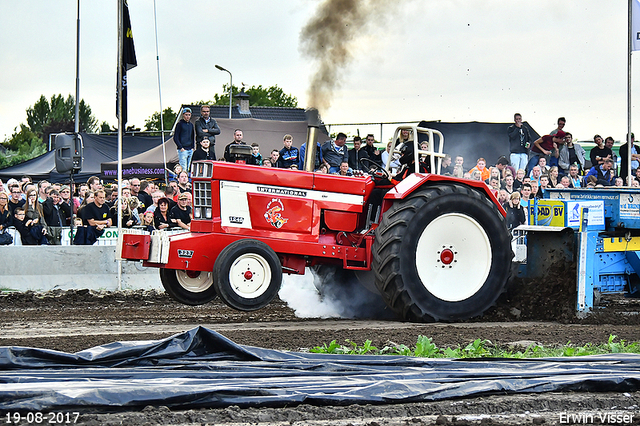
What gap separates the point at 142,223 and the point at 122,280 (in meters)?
1.20

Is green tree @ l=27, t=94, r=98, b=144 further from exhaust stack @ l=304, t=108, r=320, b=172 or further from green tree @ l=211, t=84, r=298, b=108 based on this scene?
exhaust stack @ l=304, t=108, r=320, b=172

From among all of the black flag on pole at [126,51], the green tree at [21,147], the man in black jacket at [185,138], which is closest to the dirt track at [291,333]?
the black flag on pole at [126,51]

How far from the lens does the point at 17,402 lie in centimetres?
398

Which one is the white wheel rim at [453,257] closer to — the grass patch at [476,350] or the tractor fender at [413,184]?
the tractor fender at [413,184]

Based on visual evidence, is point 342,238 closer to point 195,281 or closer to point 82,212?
point 195,281

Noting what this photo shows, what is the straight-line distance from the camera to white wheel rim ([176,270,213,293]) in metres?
8.61

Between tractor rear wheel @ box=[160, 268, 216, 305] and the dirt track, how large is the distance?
0.82 feet

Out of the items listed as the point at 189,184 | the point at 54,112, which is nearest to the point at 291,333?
the point at 189,184

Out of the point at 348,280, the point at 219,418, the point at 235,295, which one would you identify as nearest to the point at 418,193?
the point at 348,280

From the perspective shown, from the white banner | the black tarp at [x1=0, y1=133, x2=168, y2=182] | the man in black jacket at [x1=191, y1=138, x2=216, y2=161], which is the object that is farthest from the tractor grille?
the black tarp at [x1=0, y1=133, x2=168, y2=182]

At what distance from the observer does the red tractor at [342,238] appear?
804cm

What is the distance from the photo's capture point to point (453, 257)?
8.48 meters

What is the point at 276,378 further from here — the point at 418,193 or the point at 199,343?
the point at 418,193

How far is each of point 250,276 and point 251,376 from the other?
3224mm
